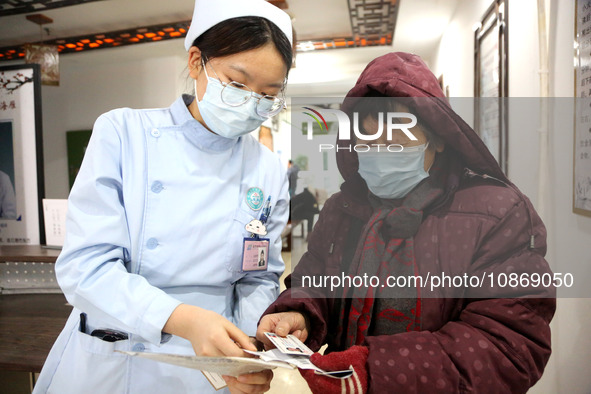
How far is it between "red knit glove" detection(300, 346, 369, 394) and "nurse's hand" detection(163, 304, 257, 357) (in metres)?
0.12

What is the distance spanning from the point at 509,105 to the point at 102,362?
972 mm

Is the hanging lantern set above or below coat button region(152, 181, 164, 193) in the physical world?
above

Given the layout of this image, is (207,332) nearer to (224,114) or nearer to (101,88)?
(224,114)

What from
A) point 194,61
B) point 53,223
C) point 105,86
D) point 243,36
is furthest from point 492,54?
point 105,86

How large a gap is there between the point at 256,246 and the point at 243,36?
464 millimetres

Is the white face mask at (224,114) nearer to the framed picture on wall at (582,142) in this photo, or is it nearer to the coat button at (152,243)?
the coat button at (152,243)

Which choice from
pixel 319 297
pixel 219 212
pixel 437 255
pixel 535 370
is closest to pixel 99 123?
pixel 219 212

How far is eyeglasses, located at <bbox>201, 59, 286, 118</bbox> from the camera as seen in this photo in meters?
0.90

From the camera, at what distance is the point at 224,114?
921 millimetres

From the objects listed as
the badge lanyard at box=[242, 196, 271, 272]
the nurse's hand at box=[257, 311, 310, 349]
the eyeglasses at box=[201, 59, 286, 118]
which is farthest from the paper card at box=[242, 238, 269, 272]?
the eyeglasses at box=[201, 59, 286, 118]

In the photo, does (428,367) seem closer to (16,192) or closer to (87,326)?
(87,326)

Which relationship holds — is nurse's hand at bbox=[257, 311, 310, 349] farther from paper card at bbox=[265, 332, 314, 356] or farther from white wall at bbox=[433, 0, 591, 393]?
white wall at bbox=[433, 0, 591, 393]

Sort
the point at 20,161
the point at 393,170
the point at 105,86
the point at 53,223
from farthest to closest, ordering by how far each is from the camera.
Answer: the point at 105,86 → the point at 20,161 → the point at 53,223 → the point at 393,170

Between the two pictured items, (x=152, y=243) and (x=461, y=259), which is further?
(x=152, y=243)
